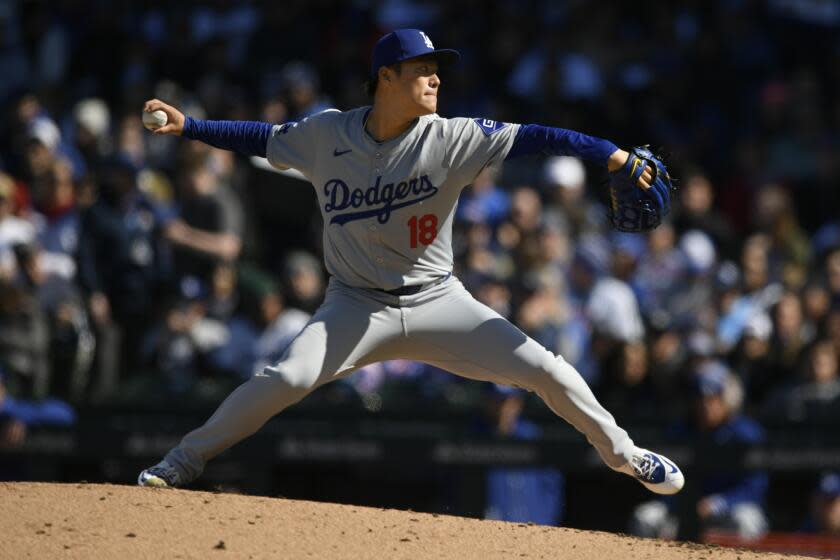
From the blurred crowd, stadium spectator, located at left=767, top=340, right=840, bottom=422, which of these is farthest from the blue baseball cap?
stadium spectator, located at left=767, top=340, right=840, bottom=422

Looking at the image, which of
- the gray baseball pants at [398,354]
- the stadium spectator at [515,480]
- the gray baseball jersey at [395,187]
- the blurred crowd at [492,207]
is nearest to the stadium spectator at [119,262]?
the blurred crowd at [492,207]

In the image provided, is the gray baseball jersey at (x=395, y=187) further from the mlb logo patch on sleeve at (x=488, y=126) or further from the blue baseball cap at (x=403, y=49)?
the blue baseball cap at (x=403, y=49)

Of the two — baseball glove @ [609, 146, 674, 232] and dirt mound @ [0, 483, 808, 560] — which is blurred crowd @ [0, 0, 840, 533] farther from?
baseball glove @ [609, 146, 674, 232]

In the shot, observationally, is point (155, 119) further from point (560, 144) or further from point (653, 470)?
point (653, 470)

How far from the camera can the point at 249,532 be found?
5398 mm

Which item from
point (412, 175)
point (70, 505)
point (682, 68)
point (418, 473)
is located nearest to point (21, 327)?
point (418, 473)

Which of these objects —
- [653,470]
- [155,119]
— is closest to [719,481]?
[653,470]

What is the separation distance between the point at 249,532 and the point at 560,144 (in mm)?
1811

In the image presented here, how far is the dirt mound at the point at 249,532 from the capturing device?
5.21 m

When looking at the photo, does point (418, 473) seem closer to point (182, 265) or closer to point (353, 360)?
point (182, 265)

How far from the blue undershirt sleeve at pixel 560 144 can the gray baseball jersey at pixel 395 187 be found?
52mm

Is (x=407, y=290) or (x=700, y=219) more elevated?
(x=700, y=219)

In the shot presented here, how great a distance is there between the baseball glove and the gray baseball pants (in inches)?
24.0

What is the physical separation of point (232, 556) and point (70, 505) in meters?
0.83
